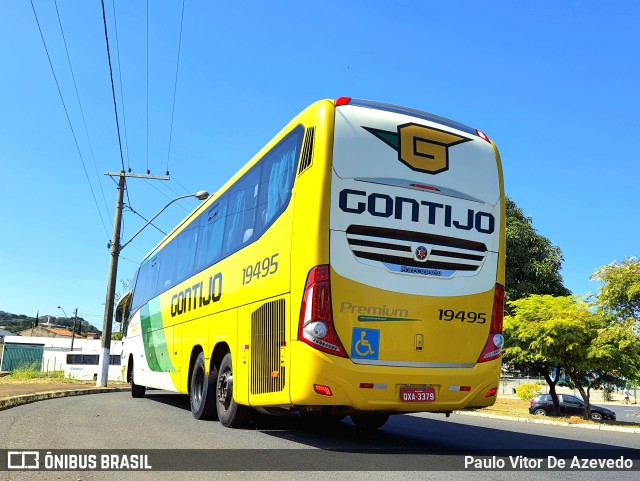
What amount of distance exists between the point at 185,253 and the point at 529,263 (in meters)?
31.0

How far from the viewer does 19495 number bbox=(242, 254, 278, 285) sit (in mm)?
7634

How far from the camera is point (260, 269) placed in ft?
26.6

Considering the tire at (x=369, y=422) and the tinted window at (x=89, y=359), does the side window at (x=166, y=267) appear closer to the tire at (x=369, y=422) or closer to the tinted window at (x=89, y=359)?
the tire at (x=369, y=422)

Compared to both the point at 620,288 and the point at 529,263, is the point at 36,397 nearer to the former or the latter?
the point at 620,288

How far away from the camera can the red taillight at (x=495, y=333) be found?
7355 millimetres

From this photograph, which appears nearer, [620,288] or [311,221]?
[311,221]

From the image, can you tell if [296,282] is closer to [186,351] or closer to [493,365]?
[493,365]

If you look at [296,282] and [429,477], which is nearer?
[429,477]

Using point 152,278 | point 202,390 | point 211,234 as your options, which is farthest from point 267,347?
point 152,278

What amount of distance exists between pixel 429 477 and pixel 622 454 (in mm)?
3862

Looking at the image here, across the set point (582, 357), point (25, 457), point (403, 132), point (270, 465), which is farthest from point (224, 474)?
Result: point (582, 357)

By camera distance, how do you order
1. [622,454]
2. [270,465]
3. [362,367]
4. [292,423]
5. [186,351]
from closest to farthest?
1. [270,465]
2. [362,367]
3. [622,454]
4. [292,423]
5. [186,351]

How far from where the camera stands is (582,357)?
69.9 ft

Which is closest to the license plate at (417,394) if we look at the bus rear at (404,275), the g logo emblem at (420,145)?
the bus rear at (404,275)
